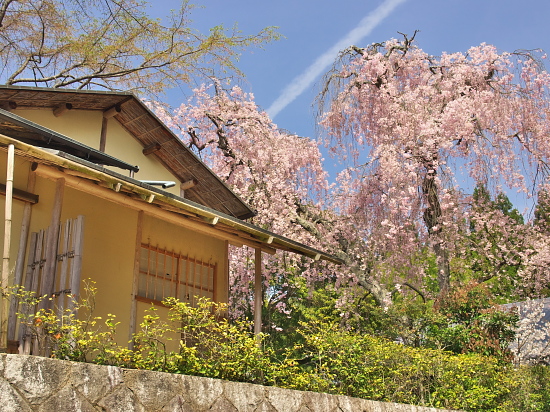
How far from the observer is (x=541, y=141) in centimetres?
1220

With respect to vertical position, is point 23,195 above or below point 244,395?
above

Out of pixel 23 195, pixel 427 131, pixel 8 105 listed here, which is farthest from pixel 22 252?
pixel 427 131

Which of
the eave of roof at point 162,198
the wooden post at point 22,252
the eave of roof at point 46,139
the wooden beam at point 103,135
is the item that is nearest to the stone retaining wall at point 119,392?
the eave of roof at point 162,198

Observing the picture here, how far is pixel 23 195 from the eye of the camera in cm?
645

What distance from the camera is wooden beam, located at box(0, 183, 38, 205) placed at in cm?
634

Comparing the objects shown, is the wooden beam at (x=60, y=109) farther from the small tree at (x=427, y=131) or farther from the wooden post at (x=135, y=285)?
the small tree at (x=427, y=131)

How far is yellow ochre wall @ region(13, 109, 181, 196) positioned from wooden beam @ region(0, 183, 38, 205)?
4.26 feet

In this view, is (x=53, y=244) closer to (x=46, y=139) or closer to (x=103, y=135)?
(x=46, y=139)

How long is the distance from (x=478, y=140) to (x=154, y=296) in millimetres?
8040

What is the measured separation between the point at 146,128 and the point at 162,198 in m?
3.03

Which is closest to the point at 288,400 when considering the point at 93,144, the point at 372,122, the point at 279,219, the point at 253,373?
the point at 253,373

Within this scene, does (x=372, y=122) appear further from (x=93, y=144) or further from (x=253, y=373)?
(x=253, y=373)

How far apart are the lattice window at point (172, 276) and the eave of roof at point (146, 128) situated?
147 centimetres

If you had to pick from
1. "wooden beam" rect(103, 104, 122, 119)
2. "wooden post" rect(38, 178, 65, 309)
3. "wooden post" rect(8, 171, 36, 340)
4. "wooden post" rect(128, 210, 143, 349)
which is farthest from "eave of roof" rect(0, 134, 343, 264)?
"wooden beam" rect(103, 104, 122, 119)
